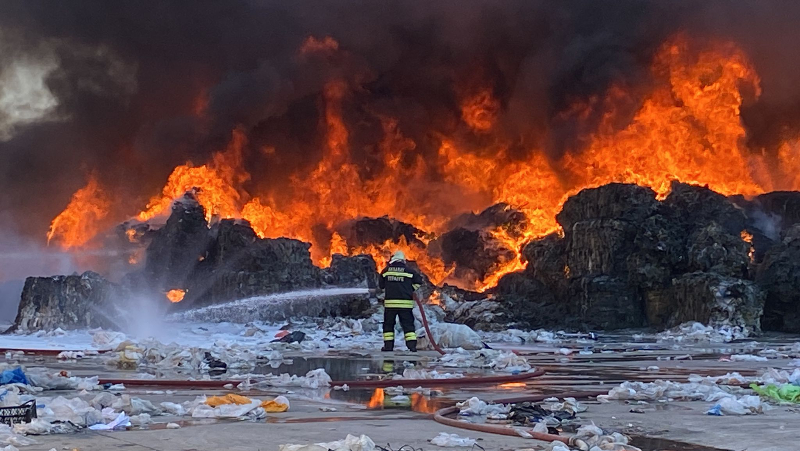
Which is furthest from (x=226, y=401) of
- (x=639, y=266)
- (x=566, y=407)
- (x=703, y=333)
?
(x=639, y=266)

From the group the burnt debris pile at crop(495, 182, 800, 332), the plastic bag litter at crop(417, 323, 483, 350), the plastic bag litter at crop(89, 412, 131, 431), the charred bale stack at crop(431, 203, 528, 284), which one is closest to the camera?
the plastic bag litter at crop(89, 412, 131, 431)

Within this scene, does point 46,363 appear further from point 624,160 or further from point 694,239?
point 624,160

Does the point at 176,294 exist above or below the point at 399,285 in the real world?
above

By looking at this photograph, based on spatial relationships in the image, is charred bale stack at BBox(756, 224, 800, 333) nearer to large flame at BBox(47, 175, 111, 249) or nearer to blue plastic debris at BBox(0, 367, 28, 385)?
blue plastic debris at BBox(0, 367, 28, 385)

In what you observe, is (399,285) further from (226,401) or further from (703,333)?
(703,333)

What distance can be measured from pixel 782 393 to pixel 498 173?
123 feet

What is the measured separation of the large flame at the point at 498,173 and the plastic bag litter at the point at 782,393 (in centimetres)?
2866

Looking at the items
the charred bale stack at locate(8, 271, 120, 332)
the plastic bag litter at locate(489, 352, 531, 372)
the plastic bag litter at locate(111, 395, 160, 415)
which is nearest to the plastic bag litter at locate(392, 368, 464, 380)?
the plastic bag litter at locate(489, 352, 531, 372)

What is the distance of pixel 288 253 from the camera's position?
31.2m

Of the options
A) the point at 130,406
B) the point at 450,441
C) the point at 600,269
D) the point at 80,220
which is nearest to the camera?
the point at 450,441

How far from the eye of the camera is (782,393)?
707cm

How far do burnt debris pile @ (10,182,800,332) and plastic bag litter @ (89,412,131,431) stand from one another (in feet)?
57.4

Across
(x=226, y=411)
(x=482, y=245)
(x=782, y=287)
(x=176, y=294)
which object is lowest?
(x=226, y=411)

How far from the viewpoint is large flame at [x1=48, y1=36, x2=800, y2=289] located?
37.6 metres
